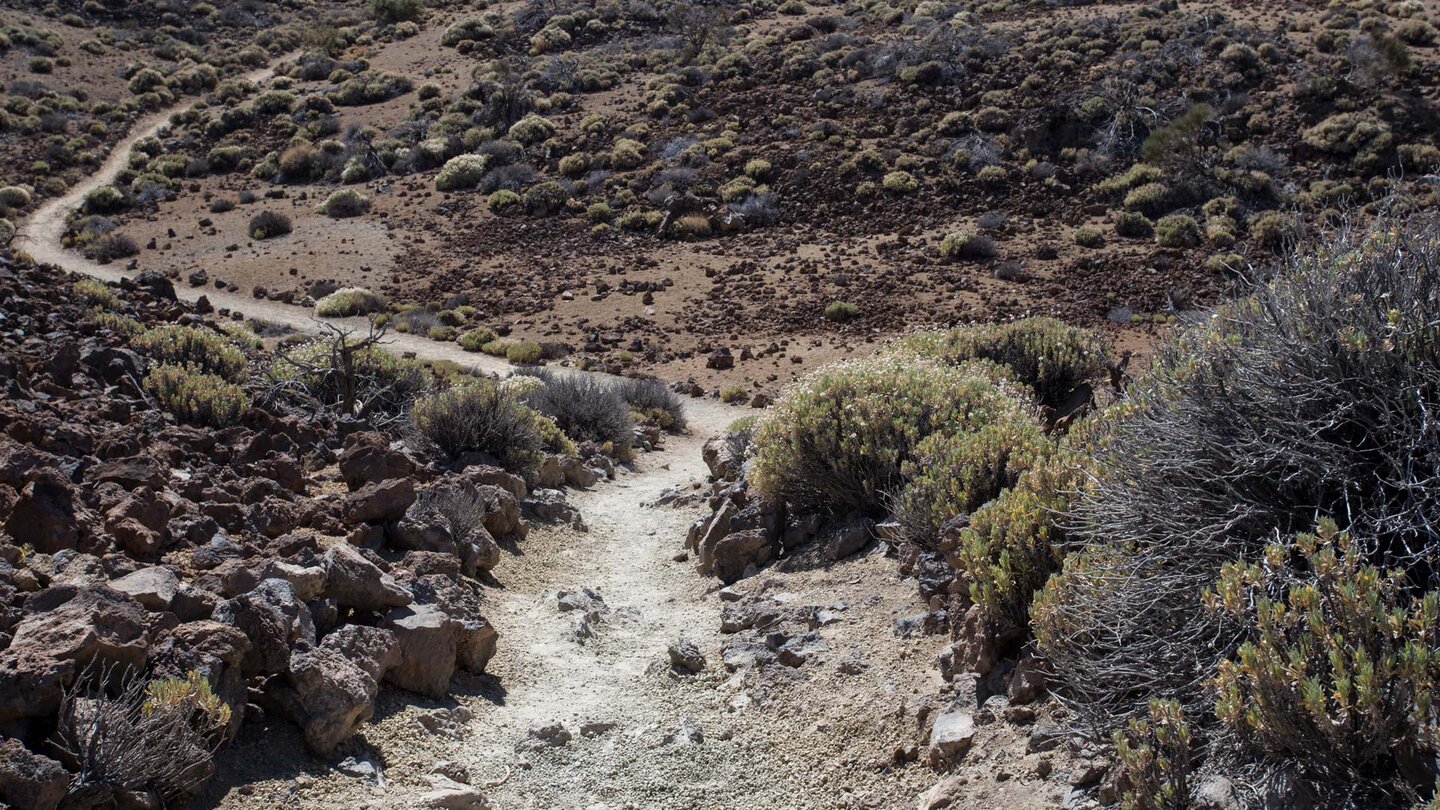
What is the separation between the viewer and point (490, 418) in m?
9.72

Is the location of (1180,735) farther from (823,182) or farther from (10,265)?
(823,182)

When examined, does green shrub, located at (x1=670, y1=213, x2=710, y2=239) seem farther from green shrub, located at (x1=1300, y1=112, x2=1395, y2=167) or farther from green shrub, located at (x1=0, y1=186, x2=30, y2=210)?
green shrub, located at (x1=0, y1=186, x2=30, y2=210)

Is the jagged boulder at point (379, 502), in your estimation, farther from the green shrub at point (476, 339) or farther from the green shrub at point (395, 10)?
the green shrub at point (395, 10)

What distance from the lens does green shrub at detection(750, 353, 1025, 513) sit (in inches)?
277

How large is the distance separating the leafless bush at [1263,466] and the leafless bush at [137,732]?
2975 mm

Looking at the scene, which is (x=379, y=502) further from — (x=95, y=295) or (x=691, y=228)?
(x=691, y=228)

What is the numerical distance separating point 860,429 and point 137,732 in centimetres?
471

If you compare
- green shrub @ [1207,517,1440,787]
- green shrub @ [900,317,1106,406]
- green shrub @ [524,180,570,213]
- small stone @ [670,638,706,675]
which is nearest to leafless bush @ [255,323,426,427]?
small stone @ [670,638,706,675]

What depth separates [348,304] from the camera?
23547 mm

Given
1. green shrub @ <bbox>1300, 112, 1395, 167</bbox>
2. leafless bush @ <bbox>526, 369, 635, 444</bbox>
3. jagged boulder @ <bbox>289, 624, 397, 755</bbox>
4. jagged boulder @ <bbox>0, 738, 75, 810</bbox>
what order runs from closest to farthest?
jagged boulder @ <bbox>0, 738, 75, 810</bbox>
jagged boulder @ <bbox>289, 624, 397, 755</bbox>
leafless bush @ <bbox>526, 369, 635, 444</bbox>
green shrub @ <bbox>1300, 112, 1395, 167</bbox>

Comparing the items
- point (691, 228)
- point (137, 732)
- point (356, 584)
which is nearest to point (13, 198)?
point (691, 228)

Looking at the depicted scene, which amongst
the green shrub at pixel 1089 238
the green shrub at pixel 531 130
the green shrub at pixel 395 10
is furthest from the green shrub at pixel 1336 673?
the green shrub at pixel 395 10

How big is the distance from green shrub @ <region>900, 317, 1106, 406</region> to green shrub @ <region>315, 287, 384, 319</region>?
1609 cm

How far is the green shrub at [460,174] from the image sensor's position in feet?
106
